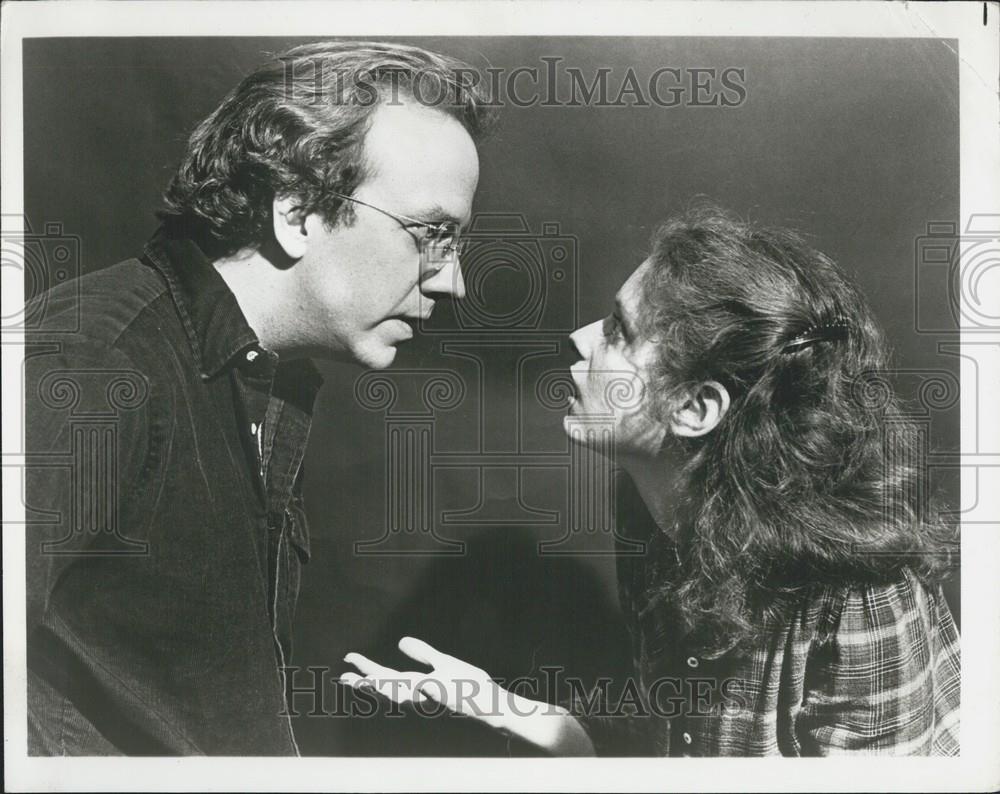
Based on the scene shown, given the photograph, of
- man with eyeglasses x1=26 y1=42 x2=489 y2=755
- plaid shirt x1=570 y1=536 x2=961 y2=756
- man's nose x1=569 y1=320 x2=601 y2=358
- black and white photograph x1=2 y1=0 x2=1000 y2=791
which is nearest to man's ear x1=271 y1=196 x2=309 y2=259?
man with eyeglasses x1=26 y1=42 x2=489 y2=755

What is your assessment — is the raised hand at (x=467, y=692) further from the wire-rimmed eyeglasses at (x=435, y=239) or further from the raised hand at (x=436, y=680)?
the wire-rimmed eyeglasses at (x=435, y=239)

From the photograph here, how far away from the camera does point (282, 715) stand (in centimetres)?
201

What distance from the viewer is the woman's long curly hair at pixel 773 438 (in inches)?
75.4

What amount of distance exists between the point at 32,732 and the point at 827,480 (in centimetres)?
202

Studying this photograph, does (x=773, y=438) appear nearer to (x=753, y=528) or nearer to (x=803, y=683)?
(x=753, y=528)

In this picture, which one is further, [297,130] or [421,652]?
[421,652]

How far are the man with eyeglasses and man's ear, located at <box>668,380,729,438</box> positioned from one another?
23.4 inches

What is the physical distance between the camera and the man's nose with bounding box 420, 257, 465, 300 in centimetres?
197

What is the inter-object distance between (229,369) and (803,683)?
155 centimetres

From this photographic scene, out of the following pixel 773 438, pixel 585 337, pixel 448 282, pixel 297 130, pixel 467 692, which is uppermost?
pixel 297 130

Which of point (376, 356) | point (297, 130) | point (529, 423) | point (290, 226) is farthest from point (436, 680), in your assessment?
point (297, 130)

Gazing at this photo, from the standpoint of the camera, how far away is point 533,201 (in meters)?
2.00

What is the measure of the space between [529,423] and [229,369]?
0.71 metres

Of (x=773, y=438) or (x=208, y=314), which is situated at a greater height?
(x=208, y=314)
